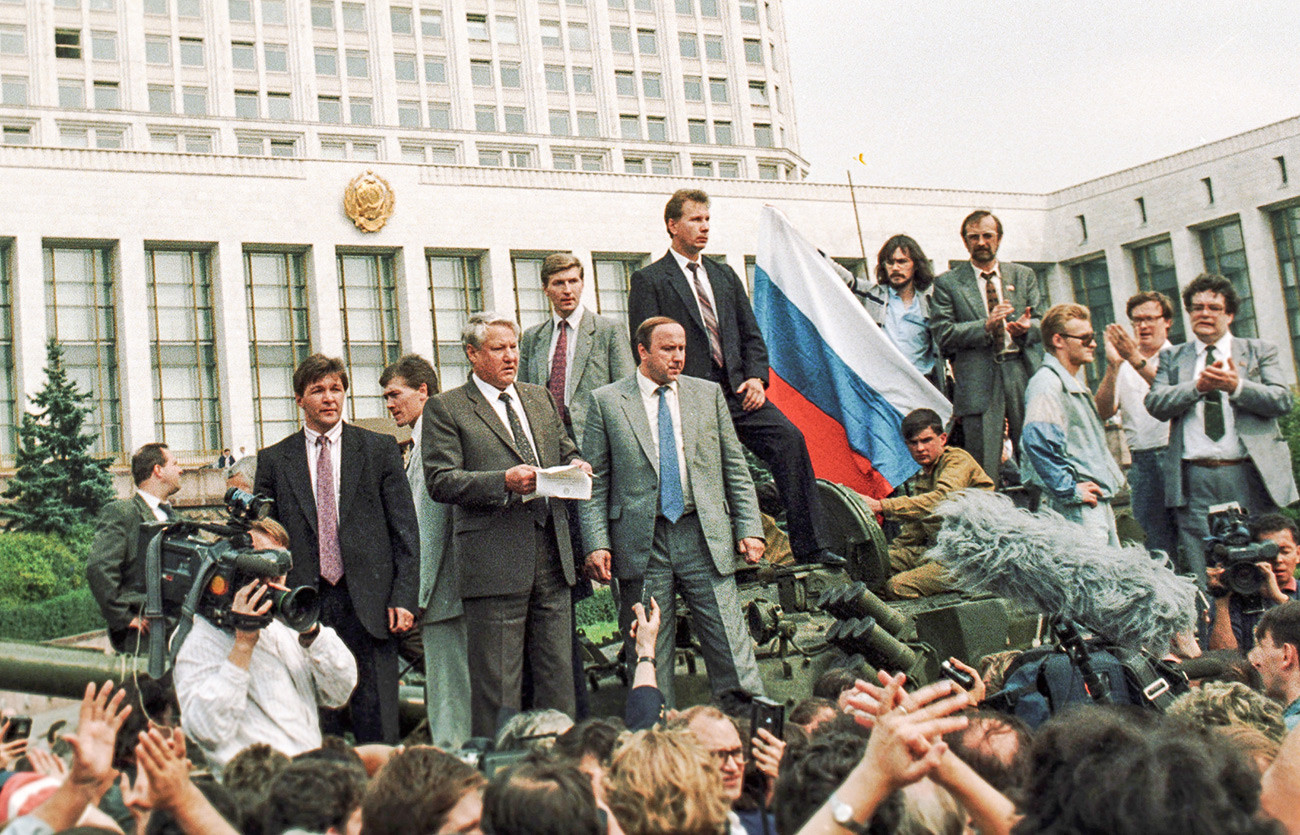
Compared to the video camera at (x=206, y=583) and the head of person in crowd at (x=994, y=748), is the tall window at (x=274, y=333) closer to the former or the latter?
the video camera at (x=206, y=583)

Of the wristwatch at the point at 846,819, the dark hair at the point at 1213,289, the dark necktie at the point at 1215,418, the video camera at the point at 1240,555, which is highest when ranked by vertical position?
the dark hair at the point at 1213,289

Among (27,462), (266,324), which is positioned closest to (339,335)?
(266,324)

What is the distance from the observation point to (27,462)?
3503 cm

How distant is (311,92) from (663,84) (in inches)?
634

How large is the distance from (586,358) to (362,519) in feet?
5.91

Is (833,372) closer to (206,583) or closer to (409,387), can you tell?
(409,387)

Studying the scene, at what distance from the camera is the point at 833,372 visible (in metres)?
10.2

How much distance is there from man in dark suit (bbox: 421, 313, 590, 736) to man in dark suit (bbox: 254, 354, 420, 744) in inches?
13.3

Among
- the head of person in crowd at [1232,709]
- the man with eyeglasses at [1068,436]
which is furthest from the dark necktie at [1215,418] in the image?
the head of person in crowd at [1232,709]

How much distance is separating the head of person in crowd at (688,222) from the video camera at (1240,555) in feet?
10.6

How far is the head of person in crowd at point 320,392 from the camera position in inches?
280

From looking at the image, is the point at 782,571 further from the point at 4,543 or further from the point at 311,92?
the point at 311,92

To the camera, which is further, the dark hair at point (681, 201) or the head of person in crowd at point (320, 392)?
the dark hair at point (681, 201)

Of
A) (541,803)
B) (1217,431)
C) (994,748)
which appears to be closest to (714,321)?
(1217,431)
